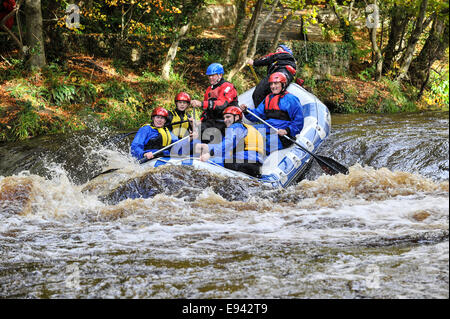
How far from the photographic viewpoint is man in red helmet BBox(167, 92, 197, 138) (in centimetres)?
762

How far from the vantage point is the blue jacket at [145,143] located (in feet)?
23.3

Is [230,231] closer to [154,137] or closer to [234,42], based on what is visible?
[154,137]

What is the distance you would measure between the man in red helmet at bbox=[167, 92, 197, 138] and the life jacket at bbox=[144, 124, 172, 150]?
1.17 ft

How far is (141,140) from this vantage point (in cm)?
716

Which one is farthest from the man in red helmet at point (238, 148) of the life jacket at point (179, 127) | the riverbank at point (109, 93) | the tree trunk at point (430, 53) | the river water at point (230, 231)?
the tree trunk at point (430, 53)

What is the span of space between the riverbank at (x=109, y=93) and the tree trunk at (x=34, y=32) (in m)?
0.30

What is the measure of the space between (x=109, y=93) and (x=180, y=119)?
15.4 ft

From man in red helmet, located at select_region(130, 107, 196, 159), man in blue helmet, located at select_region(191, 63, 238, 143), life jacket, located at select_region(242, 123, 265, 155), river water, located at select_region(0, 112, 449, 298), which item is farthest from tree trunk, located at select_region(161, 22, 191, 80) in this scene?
life jacket, located at select_region(242, 123, 265, 155)

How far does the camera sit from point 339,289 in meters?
3.18

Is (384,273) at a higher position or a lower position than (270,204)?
higher

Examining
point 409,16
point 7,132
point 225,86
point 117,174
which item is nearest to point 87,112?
point 7,132

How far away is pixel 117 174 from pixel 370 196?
3152 millimetres

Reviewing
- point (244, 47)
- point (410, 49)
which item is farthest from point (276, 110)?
point (410, 49)

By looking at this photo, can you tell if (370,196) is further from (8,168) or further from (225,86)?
(8,168)
